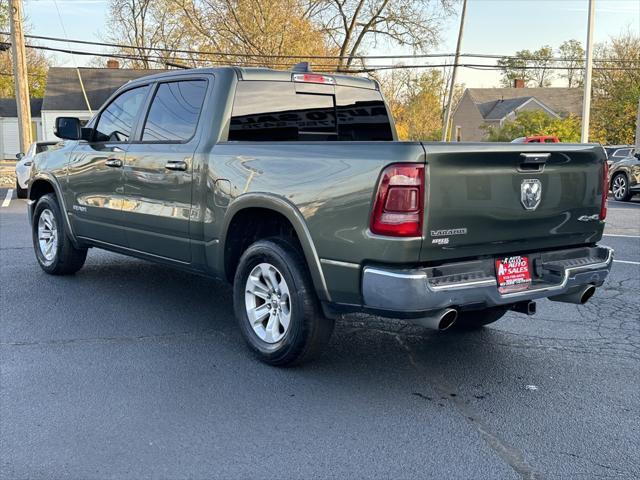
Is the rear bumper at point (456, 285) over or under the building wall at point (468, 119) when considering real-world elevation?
under

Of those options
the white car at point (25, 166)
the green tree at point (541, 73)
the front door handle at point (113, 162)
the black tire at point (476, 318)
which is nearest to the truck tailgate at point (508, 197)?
the black tire at point (476, 318)

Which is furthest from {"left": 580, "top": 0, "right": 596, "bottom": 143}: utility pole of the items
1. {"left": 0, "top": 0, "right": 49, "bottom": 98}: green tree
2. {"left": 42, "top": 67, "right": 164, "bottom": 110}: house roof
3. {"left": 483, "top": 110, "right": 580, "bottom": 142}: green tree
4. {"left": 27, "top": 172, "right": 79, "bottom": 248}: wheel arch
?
{"left": 0, "top": 0, "right": 49, "bottom": 98}: green tree

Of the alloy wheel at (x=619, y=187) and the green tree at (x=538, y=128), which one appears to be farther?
the green tree at (x=538, y=128)

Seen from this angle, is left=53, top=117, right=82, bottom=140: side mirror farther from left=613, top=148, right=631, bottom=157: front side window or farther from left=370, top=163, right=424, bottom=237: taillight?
left=613, top=148, right=631, bottom=157: front side window

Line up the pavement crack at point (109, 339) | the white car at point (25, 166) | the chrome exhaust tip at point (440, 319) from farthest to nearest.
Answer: the white car at point (25, 166), the pavement crack at point (109, 339), the chrome exhaust tip at point (440, 319)

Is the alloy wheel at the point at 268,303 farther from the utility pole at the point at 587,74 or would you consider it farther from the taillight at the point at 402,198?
the utility pole at the point at 587,74

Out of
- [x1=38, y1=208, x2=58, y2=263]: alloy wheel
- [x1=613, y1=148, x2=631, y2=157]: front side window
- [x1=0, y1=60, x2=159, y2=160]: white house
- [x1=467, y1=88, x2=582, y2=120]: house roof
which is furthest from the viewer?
[x1=467, y1=88, x2=582, y2=120]: house roof

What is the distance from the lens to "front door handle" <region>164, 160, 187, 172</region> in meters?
4.93

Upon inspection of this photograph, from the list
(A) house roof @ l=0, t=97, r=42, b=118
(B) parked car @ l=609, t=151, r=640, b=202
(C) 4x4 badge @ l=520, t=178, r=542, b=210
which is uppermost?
(A) house roof @ l=0, t=97, r=42, b=118

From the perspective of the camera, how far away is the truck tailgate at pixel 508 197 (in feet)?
12.0

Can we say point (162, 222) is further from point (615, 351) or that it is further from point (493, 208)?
point (615, 351)

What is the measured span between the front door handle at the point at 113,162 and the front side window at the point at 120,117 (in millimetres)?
192

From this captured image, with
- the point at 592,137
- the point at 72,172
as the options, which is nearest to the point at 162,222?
the point at 72,172

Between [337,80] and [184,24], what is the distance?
32.6 metres
